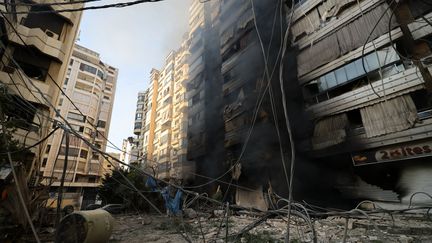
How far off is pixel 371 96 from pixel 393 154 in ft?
8.36

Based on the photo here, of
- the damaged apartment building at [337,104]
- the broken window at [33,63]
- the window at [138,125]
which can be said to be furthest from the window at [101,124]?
the damaged apartment building at [337,104]

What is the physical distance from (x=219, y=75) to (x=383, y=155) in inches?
664

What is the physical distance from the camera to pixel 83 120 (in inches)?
1432

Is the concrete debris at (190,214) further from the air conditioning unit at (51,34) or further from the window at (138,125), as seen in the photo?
the window at (138,125)

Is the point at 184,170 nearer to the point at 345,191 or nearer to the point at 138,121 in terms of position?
the point at 345,191

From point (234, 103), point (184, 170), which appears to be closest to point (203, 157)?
point (184, 170)

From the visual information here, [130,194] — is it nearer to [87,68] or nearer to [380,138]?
[380,138]

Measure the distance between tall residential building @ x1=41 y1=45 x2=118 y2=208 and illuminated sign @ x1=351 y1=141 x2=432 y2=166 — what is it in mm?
29569

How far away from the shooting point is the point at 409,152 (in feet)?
27.1

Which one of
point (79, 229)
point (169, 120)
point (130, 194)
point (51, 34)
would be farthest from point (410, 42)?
point (169, 120)

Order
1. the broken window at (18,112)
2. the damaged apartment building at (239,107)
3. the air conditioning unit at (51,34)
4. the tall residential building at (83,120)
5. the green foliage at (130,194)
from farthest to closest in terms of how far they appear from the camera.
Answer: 1. the tall residential building at (83,120)
2. the green foliage at (130,194)
3. the damaged apartment building at (239,107)
4. the air conditioning unit at (51,34)
5. the broken window at (18,112)

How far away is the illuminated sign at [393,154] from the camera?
7.96 meters

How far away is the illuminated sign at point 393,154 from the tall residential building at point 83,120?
29569 mm

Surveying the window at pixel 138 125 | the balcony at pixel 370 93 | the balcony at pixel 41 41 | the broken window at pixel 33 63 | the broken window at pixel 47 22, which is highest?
the window at pixel 138 125
